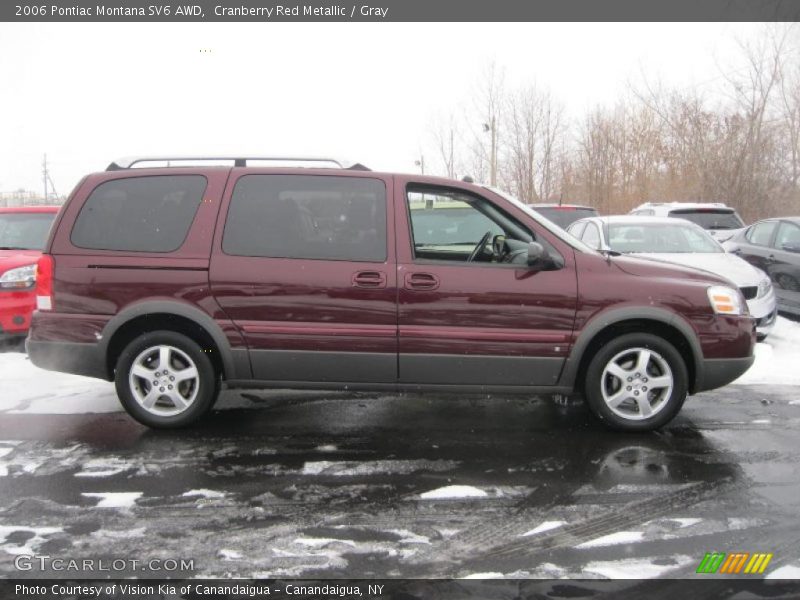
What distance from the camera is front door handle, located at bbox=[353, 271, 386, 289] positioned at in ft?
13.3

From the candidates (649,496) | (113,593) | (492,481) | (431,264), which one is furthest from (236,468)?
(649,496)

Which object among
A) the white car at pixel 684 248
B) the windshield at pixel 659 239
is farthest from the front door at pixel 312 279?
the windshield at pixel 659 239

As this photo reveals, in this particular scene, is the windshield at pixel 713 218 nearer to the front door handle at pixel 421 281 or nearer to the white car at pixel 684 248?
the white car at pixel 684 248

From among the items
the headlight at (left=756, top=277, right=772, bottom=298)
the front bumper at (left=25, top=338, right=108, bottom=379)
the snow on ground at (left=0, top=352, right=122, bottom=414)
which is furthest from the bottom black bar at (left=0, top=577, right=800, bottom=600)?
the headlight at (left=756, top=277, right=772, bottom=298)

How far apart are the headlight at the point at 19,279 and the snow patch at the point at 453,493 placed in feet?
18.3

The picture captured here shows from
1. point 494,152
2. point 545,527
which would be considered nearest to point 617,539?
point 545,527

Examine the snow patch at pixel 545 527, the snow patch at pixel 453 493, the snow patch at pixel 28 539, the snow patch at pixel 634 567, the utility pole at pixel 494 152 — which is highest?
the utility pole at pixel 494 152

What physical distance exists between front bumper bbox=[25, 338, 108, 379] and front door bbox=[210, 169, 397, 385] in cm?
100

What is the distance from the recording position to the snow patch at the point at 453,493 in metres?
3.27

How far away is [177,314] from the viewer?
410 cm

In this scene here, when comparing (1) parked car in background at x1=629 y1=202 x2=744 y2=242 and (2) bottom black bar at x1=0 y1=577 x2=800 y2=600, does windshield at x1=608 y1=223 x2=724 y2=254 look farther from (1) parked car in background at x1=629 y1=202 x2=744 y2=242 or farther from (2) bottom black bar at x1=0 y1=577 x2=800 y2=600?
(2) bottom black bar at x1=0 y1=577 x2=800 y2=600

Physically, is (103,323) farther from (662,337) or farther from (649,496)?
(662,337)

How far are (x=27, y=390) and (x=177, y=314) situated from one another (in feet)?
7.53

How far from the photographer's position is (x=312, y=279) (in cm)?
406
